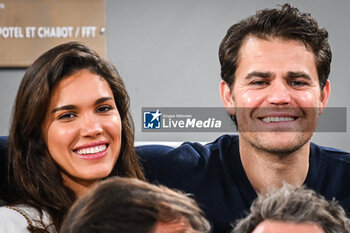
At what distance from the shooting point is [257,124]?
1729 millimetres

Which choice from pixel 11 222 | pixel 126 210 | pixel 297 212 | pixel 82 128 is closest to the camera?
pixel 126 210

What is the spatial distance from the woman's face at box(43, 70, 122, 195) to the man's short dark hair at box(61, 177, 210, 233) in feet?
2.11

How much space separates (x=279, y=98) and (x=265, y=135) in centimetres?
14

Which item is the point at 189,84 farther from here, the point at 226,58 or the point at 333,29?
the point at 226,58

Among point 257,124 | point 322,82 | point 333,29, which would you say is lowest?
point 257,124

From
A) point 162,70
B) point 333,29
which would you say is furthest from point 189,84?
point 333,29

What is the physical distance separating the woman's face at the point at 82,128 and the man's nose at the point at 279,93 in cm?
48

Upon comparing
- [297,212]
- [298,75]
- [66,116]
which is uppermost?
[298,75]

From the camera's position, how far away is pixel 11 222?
1.36 metres

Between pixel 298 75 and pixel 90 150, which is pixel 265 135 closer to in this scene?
pixel 298 75

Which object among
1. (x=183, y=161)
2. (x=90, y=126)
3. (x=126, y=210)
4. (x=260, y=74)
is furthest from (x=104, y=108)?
(x=126, y=210)

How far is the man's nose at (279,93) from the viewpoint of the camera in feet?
5.43

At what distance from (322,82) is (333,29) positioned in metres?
1.24

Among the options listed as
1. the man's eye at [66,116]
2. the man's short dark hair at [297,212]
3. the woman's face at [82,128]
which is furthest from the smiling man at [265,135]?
the man's short dark hair at [297,212]
